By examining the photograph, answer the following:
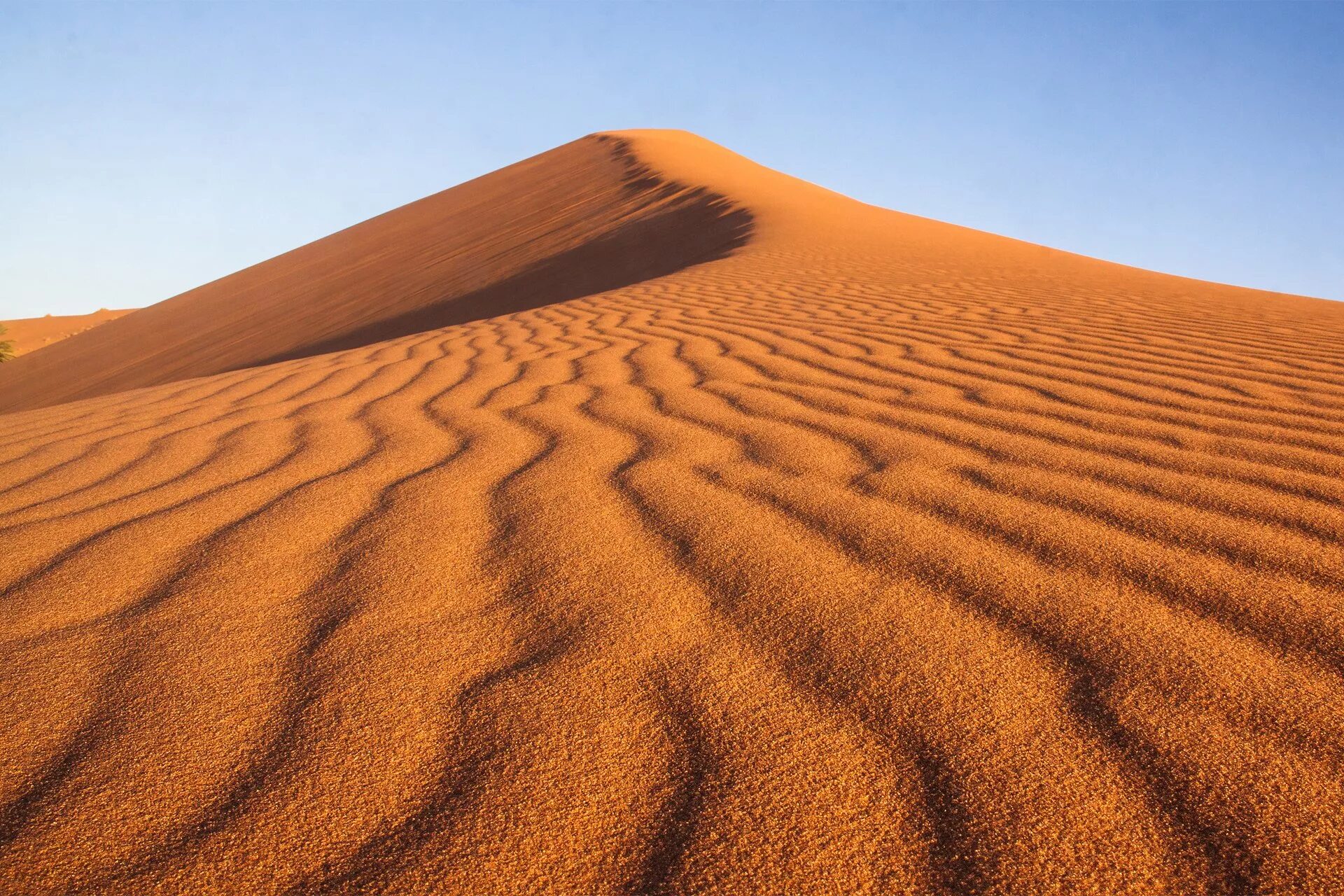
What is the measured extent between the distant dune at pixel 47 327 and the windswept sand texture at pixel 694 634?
1145 inches

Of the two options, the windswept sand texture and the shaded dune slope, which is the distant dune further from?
the windswept sand texture

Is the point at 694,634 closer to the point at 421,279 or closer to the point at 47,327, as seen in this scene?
the point at 421,279

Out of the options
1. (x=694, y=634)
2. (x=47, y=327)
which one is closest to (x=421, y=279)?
(x=694, y=634)

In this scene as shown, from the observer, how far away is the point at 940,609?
1.41 metres

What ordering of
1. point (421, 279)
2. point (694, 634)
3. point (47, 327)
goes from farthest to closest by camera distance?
point (47, 327)
point (421, 279)
point (694, 634)

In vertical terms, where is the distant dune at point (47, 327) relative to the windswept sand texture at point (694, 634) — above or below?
below

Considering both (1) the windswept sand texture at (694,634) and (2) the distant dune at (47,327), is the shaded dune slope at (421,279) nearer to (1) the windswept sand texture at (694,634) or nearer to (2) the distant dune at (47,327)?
(1) the windswept sand texture at (694,634)

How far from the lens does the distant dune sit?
27233 millimetres

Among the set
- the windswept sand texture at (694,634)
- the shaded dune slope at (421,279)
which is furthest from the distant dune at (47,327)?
the windswept sand texture at (694,634)

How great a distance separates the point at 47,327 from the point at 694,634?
123ft

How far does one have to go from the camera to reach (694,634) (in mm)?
1376

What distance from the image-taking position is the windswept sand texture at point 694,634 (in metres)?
0.95

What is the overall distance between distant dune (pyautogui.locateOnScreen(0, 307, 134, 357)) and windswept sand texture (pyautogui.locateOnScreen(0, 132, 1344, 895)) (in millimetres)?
29073

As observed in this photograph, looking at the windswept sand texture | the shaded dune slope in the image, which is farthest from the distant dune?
the windswept sand texture
